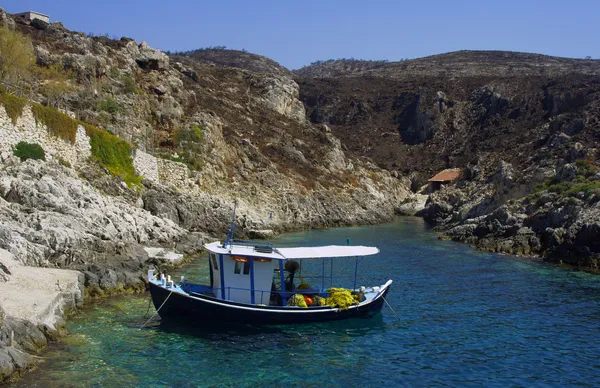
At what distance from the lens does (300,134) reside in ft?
297

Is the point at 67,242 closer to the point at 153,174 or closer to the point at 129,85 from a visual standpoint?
the point at 153,174

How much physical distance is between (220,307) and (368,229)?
4453cm

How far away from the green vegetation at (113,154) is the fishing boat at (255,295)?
890 inches

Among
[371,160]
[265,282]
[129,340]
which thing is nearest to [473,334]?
[265,282]

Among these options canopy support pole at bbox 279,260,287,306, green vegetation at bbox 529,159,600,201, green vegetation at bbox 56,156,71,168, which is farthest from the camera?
green vegetation at bbox 529,159,600,201

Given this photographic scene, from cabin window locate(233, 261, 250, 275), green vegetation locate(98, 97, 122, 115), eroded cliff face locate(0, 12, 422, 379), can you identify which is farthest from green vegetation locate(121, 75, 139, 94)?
cabin window locate(233, 261, 250, 275)

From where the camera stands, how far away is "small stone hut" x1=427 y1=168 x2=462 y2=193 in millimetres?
93750

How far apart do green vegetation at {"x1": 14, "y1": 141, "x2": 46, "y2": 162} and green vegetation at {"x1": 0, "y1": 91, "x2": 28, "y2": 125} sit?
5.61 feet

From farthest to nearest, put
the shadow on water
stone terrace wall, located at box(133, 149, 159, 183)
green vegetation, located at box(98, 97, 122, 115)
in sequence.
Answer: green vegetation, located at box(98, 97, 122, 115) < stone terrace wall, located at box(133, 149, 159, 183) < the shadow on water

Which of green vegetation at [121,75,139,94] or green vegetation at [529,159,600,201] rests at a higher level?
green vegetation at [121,75,139,94]

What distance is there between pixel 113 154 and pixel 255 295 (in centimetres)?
2713

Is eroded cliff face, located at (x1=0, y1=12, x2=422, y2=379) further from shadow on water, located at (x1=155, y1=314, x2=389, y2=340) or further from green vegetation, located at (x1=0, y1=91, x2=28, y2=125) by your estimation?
shadow on water, located at (x1=155, y1=314, x2=389, y2=340)

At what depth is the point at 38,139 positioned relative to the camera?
36.2 meters

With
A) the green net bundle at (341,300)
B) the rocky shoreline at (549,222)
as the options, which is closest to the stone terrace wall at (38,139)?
the green net bundle at (341,300)
